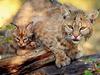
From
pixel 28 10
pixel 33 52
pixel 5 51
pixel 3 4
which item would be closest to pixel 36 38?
pixel 33 52

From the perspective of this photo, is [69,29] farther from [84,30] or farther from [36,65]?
[36,65]

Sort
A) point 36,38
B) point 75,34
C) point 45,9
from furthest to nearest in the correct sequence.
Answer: point 45,9
point 36,38
point 75,34

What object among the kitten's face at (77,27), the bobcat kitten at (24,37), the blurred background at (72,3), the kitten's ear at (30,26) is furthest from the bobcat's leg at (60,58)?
the blurred background at (72,3)

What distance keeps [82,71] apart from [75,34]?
0.64 m

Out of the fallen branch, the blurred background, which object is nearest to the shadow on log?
the fallen branch

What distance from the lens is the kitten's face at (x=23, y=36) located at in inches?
230

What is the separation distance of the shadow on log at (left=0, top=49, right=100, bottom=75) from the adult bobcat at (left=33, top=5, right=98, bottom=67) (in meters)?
0.11

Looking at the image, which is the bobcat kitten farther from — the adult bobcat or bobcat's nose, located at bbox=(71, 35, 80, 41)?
bobcat's nose, located at bbox=(71, 35, 80, 41)

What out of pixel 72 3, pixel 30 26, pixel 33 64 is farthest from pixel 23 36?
pixel 72 3

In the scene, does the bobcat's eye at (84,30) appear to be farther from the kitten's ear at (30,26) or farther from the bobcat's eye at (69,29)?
the kitten's ear at (30,26)

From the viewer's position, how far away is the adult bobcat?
18.5 ft

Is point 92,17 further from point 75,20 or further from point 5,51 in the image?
point 5,51

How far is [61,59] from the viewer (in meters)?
5.80

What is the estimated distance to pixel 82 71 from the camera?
5871 mm
